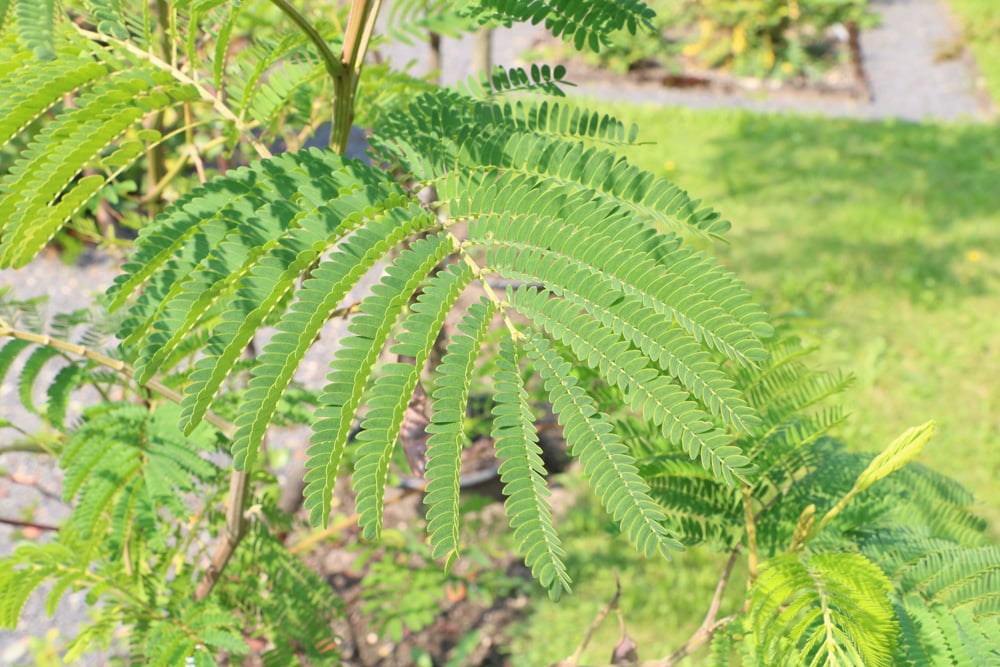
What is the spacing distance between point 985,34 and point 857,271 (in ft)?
15.1

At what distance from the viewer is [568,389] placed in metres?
1.14

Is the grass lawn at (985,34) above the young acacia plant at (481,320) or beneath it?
above

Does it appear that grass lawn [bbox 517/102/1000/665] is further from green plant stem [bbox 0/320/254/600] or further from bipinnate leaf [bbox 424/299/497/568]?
bipinnate leaf [bbox 424/299/497/568]

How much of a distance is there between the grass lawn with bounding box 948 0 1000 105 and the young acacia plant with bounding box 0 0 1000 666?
7375 millimetres

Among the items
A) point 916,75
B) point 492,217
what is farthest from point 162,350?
point 916,75

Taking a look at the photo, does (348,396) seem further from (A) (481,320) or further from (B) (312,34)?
(B) (312,34)

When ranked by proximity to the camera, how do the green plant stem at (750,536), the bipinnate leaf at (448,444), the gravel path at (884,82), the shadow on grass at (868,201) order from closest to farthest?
the bipinnate leaf at (448,444), the green plant stem at (750,536), the shadow on grass at (868,201), the gravel path at (884,82)

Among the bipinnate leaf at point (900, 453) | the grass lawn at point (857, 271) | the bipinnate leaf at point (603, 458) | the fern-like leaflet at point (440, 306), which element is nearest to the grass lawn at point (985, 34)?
the grass lawn at point (857, 271)

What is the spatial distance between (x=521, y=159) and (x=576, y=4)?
0.28m

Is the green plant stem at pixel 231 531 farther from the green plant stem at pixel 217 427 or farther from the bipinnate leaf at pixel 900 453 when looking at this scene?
the bipinnate leaf at pixel 900 453

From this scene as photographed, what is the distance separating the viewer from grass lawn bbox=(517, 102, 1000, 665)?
348 cm

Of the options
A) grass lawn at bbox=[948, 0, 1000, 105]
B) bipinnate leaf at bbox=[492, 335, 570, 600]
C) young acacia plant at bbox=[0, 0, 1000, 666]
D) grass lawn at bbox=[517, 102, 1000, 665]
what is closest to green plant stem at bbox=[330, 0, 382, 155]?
young acacia plant at bbox=[0, 0, 1000, 666]

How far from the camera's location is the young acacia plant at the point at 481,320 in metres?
1.07

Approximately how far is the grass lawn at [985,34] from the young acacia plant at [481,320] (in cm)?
737
